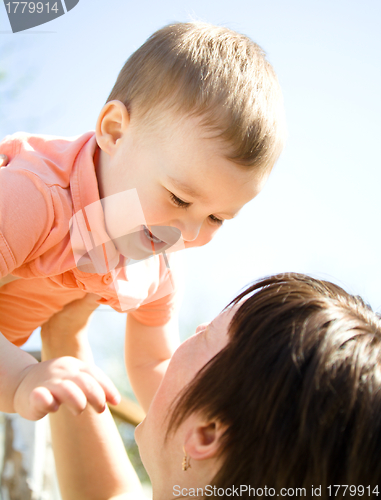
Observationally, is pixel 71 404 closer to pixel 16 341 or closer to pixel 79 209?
pixel 79 209

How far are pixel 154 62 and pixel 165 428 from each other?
2.41ft

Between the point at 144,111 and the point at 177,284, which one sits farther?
the point at 177,284

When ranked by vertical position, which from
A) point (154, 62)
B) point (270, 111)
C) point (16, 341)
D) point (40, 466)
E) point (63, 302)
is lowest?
point (40, 466)

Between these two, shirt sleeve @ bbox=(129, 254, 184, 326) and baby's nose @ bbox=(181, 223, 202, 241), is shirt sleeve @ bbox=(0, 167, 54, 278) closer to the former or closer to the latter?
baby's nose @ bbox=(181, 223, 202, 241)

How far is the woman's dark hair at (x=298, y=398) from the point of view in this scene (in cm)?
60

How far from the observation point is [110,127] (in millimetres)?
1021

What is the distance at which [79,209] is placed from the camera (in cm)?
96

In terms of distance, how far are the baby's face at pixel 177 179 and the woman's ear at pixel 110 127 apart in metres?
0.02

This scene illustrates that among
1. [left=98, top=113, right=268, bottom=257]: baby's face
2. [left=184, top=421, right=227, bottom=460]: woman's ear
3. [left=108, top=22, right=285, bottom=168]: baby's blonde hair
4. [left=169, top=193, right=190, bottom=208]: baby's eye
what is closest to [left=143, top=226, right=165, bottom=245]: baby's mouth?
[left=98, top=113, right=268, bottom=257]: baby's face

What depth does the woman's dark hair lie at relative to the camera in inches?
23.5

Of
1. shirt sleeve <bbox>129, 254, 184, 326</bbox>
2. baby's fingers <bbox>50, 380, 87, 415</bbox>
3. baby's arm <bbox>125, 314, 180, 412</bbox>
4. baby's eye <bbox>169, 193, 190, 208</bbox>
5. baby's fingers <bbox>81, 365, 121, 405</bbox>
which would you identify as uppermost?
baby's eye <bbox>169, 193, 190, 208</bbox>

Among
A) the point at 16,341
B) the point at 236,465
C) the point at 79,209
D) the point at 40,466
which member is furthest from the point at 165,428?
the point at 40,466

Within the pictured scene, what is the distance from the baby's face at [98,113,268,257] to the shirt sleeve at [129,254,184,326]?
0.84 ft

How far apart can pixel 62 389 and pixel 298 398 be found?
348 mm
